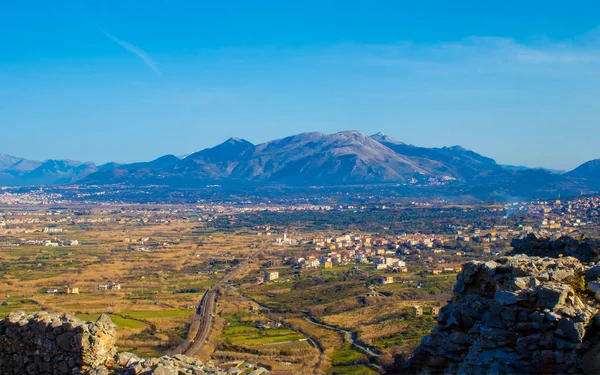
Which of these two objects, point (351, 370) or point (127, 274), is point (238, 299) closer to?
point (127, 274)

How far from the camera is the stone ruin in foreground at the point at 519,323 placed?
7578mm

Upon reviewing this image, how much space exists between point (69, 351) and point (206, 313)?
138 ft

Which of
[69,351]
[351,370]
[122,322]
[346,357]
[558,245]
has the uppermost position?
[558,245]

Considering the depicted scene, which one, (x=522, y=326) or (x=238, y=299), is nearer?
(x=522, y=326)

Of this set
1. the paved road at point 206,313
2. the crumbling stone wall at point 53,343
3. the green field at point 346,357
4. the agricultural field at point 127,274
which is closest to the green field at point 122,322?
the agricultural field at point 127,274

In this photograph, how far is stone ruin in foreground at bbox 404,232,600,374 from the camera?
758cm

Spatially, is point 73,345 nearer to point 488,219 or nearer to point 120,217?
point 488,219

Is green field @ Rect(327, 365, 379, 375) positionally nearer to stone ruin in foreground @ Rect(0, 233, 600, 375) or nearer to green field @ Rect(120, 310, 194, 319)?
stone ruin in foreground @ Rect(0, 233, 600, 375)

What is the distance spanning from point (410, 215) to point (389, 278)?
86586 millimetres

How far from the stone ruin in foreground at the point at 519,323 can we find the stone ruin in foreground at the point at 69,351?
3747 millimetres

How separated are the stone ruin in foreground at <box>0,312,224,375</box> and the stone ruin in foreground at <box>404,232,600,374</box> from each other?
3747 millimetres

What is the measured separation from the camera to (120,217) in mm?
175625

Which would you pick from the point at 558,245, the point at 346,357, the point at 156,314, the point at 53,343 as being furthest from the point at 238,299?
the point at 53,343

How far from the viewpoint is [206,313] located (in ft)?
171
